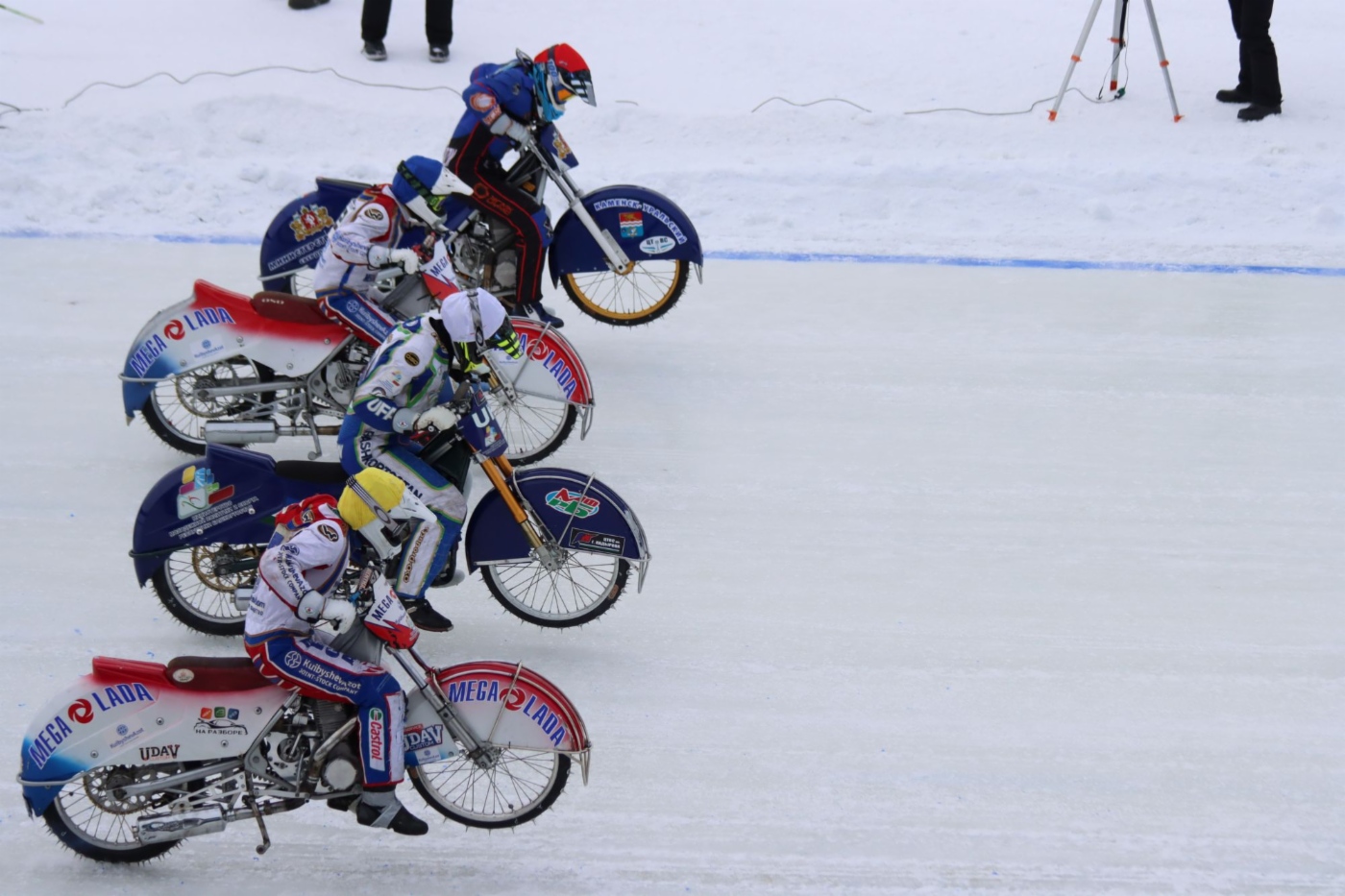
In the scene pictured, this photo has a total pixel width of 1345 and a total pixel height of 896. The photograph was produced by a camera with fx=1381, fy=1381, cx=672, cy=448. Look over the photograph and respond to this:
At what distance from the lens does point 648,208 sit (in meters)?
8.06

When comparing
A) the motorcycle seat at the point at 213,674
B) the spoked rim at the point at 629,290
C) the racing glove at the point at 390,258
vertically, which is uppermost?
the racing glove at the point at 390,258

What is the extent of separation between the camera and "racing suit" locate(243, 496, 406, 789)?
4.22 meters

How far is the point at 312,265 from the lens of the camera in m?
8.02

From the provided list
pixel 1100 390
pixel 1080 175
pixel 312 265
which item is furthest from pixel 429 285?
pixel 1080 175

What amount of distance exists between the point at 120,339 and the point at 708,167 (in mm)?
4967

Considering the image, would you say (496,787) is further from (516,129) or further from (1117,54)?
(1117,54)

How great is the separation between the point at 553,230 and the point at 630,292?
47.2 inches

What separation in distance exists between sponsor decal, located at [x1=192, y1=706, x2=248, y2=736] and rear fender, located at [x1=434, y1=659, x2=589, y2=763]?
0.63 metres

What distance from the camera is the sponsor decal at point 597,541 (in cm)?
557

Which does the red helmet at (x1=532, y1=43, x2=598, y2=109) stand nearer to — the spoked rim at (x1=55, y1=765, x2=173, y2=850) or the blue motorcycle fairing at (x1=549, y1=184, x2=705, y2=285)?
the blue motorcycle fairing at (x1=549, y1=184, x2=705, y2=285)

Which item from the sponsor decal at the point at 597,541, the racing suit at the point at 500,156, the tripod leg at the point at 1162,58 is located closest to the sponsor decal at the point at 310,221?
the racing suit at the point at 500,156

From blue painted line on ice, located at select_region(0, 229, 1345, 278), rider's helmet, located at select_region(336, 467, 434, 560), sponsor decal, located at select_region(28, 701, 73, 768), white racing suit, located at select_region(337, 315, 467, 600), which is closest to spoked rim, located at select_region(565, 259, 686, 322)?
blue painted line on ice, located at select_region(0, 229, 1345, 278)

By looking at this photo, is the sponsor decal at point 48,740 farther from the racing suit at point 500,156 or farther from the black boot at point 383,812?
the racing suit at point 500,156

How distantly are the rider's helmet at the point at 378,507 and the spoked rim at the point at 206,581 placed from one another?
3.66 feet
